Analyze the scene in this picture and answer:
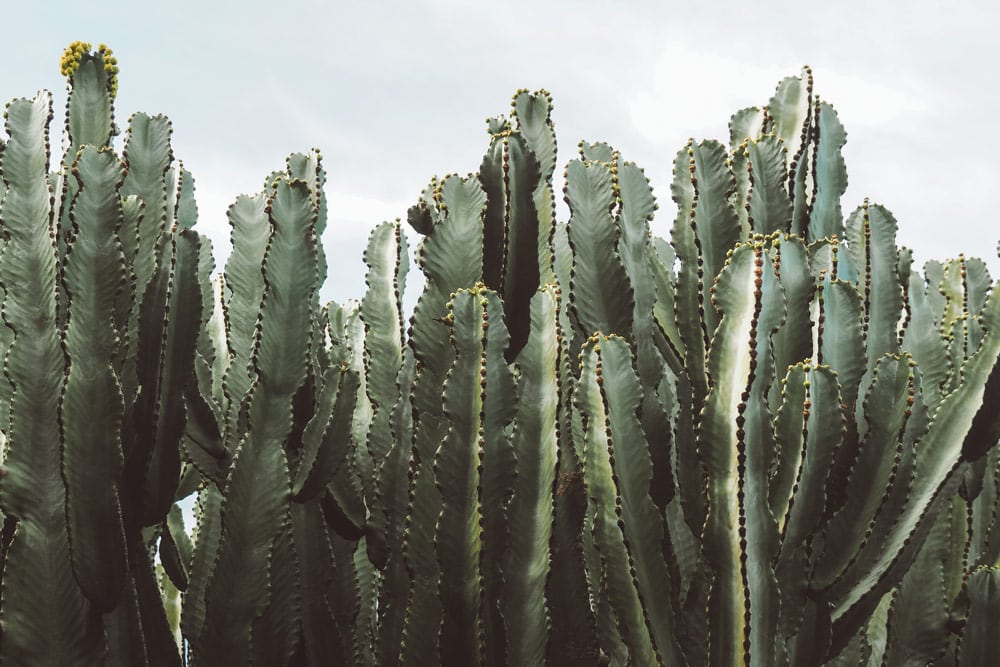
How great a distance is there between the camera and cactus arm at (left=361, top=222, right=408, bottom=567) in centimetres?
241

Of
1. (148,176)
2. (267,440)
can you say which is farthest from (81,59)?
(267,440)

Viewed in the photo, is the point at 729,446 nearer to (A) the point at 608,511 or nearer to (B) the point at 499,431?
(A) the point at 608,511

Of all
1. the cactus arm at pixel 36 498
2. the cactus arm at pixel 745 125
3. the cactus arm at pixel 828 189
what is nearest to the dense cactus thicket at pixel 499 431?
the cactus arm at pixel 36 498

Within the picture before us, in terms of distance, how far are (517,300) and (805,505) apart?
79cm

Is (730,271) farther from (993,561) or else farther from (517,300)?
(993,561)

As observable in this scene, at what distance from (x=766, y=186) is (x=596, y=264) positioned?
0.53 meters

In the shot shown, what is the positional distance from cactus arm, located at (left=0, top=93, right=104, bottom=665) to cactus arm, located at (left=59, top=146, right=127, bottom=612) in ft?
0.15

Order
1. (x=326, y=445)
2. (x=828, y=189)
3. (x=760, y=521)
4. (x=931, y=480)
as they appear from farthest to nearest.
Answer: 1. (x=828, y=189)
2. (x=326, y=445)
3. (x=931, y=480)
4. (x=760, y=521)

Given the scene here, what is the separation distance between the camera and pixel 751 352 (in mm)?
1947

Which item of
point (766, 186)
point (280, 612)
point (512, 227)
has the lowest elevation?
point (280, 612)

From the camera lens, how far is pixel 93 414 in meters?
2.09

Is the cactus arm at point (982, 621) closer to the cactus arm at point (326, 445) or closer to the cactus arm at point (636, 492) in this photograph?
the cactus arm at point (636, 492)

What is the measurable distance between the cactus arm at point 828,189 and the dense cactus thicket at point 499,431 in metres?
0.23

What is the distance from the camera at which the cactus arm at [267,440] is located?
215cm
